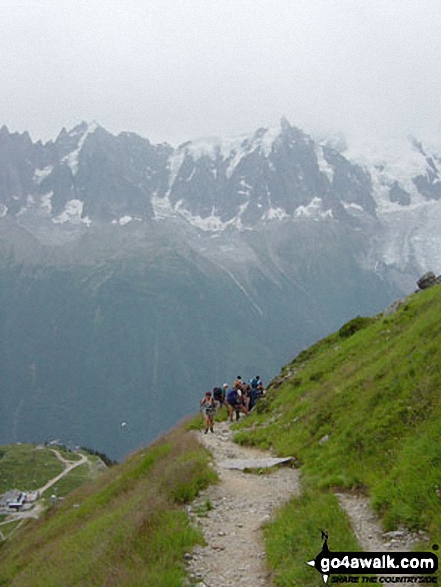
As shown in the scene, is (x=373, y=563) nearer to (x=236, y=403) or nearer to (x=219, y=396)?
(x=236, y=403)

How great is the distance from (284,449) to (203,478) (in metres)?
5.00

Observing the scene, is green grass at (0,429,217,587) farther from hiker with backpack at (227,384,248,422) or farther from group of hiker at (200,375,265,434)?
hiker with backpack at (227,384,248,422)

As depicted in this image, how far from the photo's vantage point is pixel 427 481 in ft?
36.8

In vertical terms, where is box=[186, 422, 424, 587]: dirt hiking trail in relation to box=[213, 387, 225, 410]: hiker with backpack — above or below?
below

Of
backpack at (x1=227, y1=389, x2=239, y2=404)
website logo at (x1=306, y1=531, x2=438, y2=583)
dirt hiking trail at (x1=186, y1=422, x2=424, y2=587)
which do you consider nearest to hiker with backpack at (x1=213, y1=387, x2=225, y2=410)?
backpack at (x1=227, y1=389, x2=239, y2=404)

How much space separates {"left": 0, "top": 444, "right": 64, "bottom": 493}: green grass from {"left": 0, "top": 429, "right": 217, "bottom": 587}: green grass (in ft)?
440

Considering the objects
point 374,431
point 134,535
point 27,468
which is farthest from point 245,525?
point 27,468

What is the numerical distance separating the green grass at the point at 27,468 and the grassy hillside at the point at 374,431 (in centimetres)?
13736

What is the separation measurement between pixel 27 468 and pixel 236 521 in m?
167

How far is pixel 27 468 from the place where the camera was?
164125 mm

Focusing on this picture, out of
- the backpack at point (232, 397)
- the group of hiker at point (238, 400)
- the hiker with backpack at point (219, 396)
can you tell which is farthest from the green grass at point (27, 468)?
the backpack at point (232, 397)

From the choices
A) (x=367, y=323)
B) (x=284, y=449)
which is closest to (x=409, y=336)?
(x=284, y=449)

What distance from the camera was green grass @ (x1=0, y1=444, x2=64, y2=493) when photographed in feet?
487

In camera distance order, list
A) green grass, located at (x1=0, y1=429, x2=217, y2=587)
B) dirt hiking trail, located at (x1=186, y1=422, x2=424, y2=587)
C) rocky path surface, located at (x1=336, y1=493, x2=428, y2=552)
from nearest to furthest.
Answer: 1. rocky path surface, located at (x1=336, y1=493, x2=428, y2=552)
2. dirt hiking trail, located at (x1=186, y1=422, x2=424, y2=587)
3. green grass, located at (x1=0, y1=429, x2=217, y2=587)
